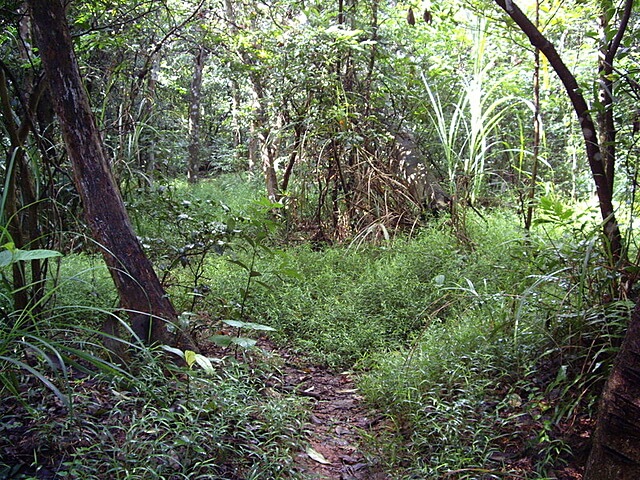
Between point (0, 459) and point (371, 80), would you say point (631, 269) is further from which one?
point (371, 80)

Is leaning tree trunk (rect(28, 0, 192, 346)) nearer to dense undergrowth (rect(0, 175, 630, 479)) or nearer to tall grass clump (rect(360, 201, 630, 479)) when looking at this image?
dense undergrowth (rect(0, 175, 630, 479))

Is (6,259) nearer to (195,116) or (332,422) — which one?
(332,422)

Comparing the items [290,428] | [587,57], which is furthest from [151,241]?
[587,57]

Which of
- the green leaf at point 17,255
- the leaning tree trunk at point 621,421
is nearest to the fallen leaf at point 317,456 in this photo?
the leaning tree trunk at point 621,421

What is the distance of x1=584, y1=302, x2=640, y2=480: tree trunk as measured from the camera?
1384 mm

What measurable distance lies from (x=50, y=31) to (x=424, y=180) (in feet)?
13.8

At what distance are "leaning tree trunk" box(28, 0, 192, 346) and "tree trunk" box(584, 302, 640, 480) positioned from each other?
1.75 meters

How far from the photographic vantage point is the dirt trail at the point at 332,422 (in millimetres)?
2197

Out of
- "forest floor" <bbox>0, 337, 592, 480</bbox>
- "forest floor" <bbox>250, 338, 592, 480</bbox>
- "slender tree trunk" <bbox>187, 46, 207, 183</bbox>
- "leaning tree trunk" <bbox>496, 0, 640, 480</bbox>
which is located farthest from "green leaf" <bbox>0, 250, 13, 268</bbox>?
"slender tree trunk" <bbox>187, 46, 207, 183</bbox>

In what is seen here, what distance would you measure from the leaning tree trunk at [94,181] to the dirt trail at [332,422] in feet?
2.67

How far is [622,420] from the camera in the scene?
1402 millimetres

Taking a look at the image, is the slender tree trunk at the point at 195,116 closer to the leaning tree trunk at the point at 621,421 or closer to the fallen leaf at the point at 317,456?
the fallen leaf at the point at 317,456

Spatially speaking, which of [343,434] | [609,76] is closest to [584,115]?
[609,76]

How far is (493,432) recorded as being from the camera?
2160 mm
